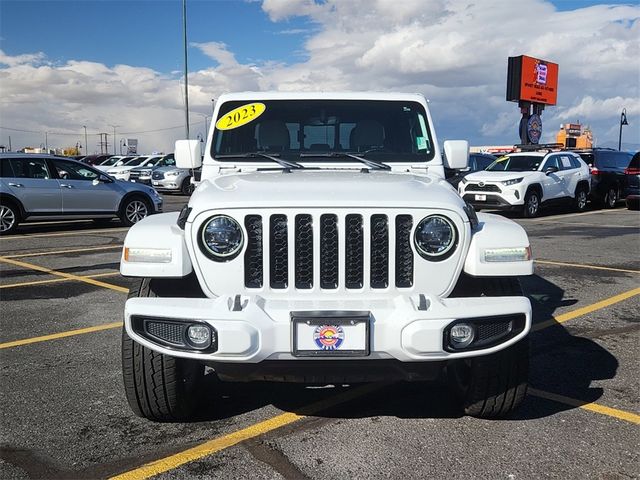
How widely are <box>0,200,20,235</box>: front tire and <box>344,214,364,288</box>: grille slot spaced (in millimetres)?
11215

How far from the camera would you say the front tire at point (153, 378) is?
3271mm

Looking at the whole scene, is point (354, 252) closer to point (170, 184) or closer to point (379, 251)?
point (379, 251)

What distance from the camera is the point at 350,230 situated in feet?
10.2

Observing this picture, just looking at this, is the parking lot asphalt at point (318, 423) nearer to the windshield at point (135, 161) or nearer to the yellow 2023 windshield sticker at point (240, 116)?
the yellow 2023 windshield sticker at point (240, 116)

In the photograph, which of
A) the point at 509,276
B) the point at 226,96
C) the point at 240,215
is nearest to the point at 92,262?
the point at 226,96

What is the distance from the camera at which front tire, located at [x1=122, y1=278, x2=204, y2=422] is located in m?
3.27

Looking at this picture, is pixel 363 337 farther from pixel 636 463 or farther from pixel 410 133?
pixel 410 133

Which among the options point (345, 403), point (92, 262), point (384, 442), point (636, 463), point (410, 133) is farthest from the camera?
point (92, 262)

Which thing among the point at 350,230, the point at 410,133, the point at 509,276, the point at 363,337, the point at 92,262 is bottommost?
the point at 92,262

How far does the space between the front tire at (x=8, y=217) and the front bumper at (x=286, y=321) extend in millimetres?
10777

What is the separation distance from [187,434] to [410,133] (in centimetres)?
270

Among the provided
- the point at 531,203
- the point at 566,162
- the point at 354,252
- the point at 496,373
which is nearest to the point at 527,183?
the point at 531,203

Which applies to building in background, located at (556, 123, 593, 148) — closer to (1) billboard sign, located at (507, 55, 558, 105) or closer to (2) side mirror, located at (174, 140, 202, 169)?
(1) billboard sign, located at (507, 55, 558, 105)

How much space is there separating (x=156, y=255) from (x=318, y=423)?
51.6 inches
